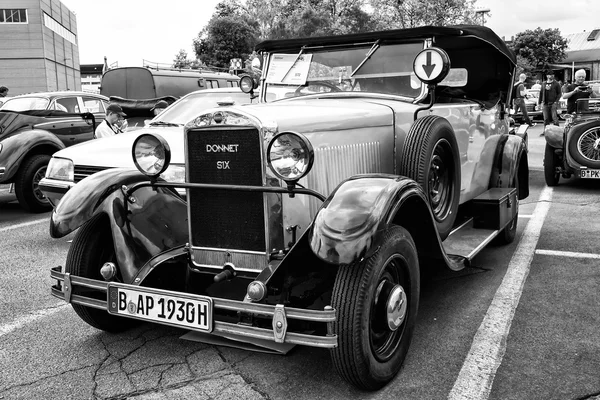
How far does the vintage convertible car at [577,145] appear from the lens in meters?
8.19

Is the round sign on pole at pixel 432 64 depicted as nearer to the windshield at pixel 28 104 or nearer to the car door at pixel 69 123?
the car door at pixel 69 123

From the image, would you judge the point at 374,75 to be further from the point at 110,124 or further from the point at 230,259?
the point at 110,124

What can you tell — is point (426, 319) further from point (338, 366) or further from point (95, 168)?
point (95, 168)

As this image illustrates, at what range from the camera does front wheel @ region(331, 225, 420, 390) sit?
2533 millimetres

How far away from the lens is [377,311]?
9.08ft

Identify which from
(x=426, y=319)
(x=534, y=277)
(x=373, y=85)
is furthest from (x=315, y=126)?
(x=534, y=277)

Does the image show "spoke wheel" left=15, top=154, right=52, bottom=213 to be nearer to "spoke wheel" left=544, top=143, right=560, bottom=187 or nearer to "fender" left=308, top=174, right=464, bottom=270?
"fender" left=308, top=174, right=464, bottom=270

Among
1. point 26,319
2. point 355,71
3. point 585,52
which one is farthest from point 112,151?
point 585,52

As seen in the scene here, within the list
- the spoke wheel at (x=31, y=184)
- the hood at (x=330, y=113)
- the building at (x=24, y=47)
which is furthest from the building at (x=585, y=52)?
the hood at (x=330, y=113)

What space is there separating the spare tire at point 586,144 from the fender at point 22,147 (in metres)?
7.61

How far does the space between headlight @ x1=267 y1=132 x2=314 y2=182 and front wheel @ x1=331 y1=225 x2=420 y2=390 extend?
1.72ft

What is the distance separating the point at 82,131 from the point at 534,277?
7.60 meters

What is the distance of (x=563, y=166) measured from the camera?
8.61 metres

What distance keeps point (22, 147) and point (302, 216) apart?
19.6ft
